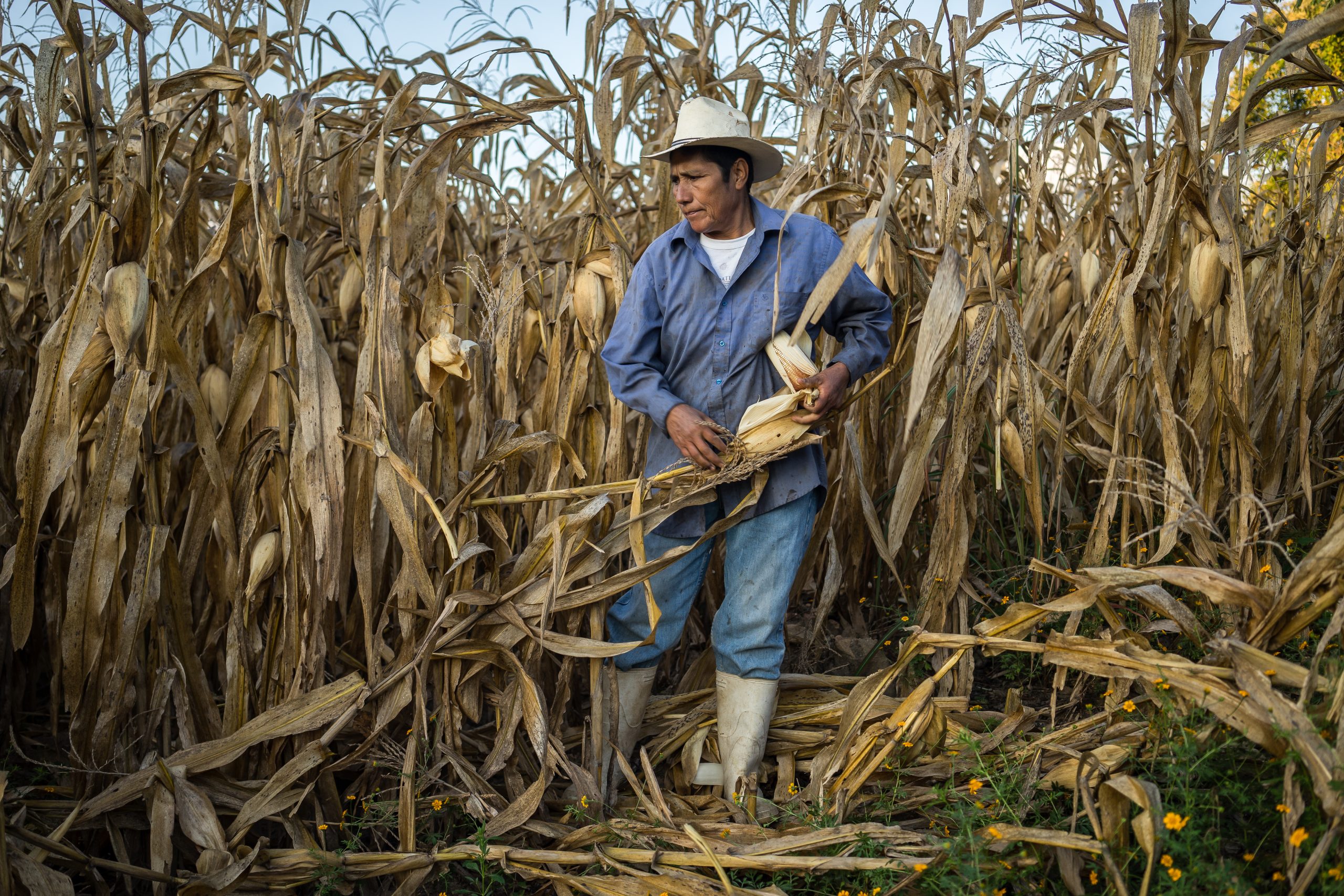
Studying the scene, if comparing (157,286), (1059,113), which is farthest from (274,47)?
(1059,113)

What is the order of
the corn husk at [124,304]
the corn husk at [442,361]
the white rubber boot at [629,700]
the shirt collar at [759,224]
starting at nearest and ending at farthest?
the corn husk at [124,304], the corn husk at [442,361], the shirt collar at [759,224], the white rubber boot at [629,700]

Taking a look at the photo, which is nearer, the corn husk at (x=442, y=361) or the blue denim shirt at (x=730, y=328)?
the corn husk at (x=442, y=361)

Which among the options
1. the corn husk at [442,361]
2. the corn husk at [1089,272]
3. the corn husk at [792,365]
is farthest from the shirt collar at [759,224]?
the corn husk at [1089,272]

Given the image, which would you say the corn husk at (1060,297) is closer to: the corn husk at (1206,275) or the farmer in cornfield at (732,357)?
the corn husk at (1206,275)

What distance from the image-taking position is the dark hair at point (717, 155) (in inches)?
78.9

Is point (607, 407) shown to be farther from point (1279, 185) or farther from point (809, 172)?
point (1279, 185)

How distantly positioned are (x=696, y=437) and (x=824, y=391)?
0.88 feet

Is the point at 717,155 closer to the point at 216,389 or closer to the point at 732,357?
the point at 732,357

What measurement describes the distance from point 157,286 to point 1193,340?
6.56ft

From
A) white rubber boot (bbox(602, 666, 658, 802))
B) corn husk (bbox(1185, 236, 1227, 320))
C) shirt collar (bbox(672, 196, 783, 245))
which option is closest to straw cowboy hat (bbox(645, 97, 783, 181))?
shirt collar (bbox(672, 196, 783, 245))

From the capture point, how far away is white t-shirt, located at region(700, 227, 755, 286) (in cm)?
207

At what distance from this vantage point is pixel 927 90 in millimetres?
2244

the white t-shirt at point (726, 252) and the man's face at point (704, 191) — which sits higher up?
the man's face at point (704, 191)

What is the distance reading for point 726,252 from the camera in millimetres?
2082
